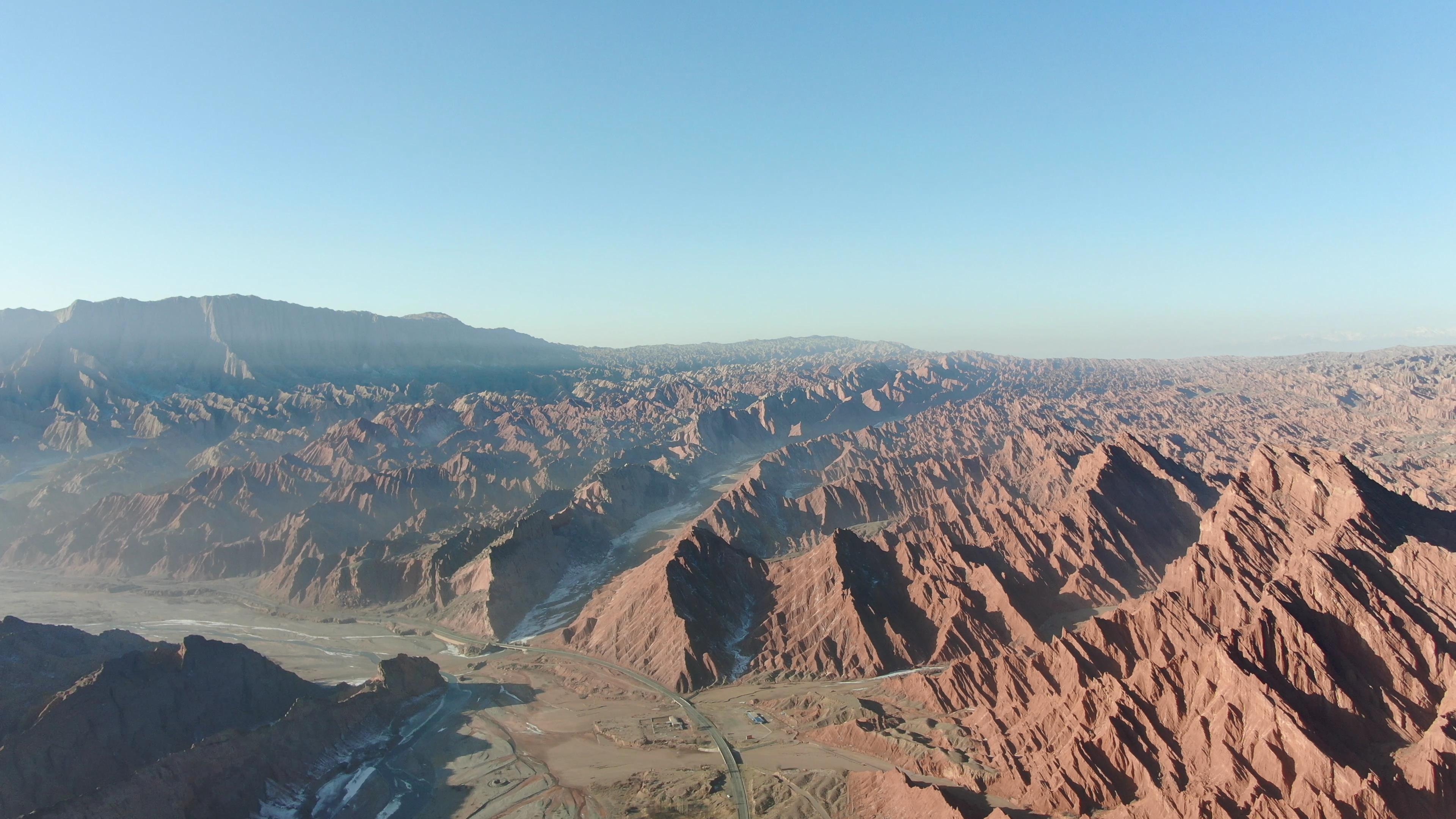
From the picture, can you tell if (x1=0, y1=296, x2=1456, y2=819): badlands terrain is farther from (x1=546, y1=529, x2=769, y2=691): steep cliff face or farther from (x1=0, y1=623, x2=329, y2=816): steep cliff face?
(x1=546, y1=529, x2=769, y2=691): steep cliff face

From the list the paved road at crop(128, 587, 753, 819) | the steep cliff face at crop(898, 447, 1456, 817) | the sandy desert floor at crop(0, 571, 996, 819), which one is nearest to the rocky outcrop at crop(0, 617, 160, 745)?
the sandy desert floor at crop(0, 571, 996, 819)

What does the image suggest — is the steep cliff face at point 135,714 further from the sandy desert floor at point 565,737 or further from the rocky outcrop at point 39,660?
the sandy desert floor at point 565,737

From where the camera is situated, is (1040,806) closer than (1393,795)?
No

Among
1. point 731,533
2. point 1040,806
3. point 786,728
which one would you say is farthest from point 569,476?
point 1040,806

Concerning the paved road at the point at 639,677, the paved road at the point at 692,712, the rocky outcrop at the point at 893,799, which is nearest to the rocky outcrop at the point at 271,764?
the paved road at the point at 692,712

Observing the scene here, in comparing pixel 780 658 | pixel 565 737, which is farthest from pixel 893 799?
pixel 565 737

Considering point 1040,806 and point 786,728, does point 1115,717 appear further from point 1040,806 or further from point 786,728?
point 786,728

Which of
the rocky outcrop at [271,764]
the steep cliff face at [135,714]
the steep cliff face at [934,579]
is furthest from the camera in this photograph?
the steep cliff face at [934,579]
